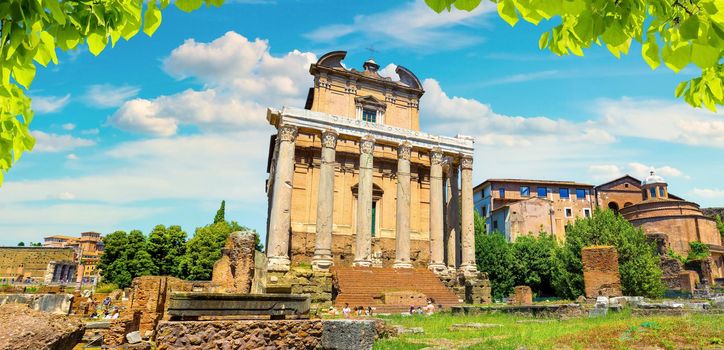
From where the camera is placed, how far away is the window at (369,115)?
32844mm

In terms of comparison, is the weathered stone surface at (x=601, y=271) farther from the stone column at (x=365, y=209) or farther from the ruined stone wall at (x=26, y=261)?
the ruined stone wall at (x=26, y=261)

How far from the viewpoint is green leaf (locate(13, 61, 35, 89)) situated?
3.14 meters

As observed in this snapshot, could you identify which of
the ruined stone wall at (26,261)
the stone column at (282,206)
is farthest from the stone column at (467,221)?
the ruined stone wall at (26,261)

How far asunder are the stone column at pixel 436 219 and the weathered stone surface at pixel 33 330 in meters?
24.6

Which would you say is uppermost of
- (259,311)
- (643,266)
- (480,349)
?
(643,266)

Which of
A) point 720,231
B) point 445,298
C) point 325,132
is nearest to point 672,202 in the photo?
point 720,231

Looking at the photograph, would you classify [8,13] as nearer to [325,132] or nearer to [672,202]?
[325,132]

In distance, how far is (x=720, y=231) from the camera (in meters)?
54.5

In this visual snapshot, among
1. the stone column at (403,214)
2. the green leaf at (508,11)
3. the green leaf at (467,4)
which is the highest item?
the stone column at (403,214)

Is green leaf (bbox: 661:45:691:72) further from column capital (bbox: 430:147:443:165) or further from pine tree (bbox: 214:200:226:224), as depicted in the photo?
pine tree (bbox: 214:200:226:224)

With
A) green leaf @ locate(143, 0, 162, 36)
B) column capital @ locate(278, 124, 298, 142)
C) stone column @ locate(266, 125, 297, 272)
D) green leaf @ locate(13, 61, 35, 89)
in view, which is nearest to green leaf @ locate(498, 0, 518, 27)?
green leaf @ locate(143, 0, 162, 36)

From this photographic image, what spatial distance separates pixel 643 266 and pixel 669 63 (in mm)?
27001

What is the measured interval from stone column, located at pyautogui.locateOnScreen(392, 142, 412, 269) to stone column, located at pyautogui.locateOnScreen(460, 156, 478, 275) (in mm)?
4089

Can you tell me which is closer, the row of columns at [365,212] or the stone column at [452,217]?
the row of columns at [365,212]
